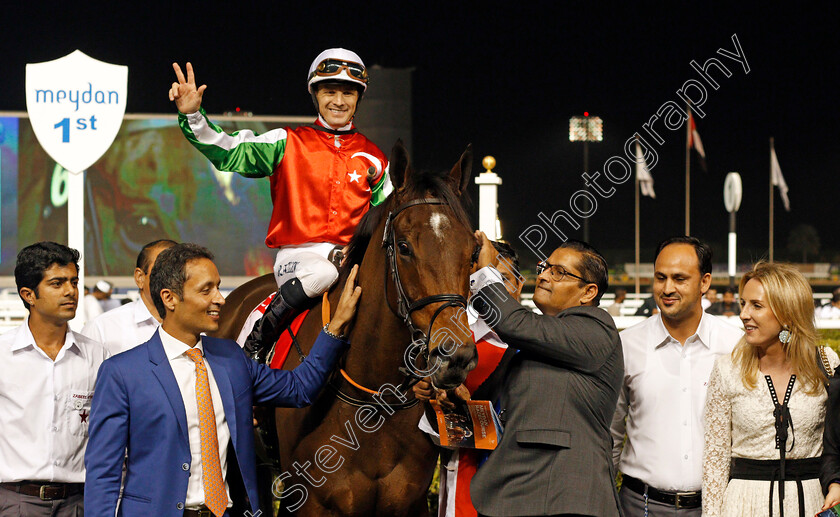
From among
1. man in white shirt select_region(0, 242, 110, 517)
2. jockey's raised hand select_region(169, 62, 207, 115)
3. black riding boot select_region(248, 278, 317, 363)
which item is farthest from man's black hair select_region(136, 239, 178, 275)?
man in white shirt select_region(0, 242, 110, 517)

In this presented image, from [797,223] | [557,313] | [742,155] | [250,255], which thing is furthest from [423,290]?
[797,223]

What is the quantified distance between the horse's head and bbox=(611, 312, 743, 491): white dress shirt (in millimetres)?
862

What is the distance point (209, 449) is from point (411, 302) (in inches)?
29.2

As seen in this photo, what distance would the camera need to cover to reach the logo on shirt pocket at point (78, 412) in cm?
265

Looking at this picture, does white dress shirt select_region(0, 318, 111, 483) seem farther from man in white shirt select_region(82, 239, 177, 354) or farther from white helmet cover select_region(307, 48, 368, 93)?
white helmet cover select_region(307, 48, 368, 93)

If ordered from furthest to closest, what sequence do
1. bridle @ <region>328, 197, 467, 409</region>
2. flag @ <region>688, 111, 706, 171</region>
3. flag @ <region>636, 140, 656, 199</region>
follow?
flag @ <region>636, 140, 656, 199</region> < flag @ <region>688, 111, 706, 171</region> < bridle @ <region>328, 197, 467, 409</region>

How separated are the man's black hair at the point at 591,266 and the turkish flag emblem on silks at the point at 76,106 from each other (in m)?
4.27

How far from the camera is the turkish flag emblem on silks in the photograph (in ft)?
18.7

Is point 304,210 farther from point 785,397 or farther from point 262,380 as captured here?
point 785,397

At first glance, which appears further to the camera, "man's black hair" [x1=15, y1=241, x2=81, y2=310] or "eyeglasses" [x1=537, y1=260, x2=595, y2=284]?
"man's black hair" [x1=15, y1=241, x2=81, y2=310]

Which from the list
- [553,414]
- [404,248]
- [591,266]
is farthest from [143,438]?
[591,266]

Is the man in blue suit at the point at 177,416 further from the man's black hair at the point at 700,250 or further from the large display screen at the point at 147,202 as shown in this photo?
the large display screen at the point at 147,202

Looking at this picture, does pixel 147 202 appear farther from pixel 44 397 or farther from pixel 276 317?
pixel 44 397

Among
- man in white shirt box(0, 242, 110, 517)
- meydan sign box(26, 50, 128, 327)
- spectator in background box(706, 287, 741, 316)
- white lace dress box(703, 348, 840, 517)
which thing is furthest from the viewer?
spectator in background box(706, 287, 741, 316)
